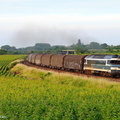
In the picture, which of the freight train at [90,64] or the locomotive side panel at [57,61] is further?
the locomotive side panel at [57,61]

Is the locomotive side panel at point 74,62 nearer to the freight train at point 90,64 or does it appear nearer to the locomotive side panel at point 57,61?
the freight train at point 90,64

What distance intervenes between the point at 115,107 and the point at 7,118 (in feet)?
21.4

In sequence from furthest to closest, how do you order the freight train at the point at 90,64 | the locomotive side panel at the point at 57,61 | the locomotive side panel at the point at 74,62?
the locomotive side panel at the point at 57,61 < the locomotive side panel at the point at 74,62 < the freight train at the point at 90,64

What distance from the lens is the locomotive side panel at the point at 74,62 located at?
42.2 metres

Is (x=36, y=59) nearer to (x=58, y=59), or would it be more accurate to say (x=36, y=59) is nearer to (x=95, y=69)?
(x=58, y=59)

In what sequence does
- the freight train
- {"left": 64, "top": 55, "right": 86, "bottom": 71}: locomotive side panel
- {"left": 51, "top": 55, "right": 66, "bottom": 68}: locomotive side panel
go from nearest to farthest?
the freight train, {"left": 64, "top": 55, "right": 86, "bottom": 71}: locomotive side panel, {"left": 51, "top": 55, "right": 66, "bottom": 68}: locomotive side panel

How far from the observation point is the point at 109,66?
34062 millimetres

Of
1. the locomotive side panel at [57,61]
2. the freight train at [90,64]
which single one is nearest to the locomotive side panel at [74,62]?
the freight train at [90,64]

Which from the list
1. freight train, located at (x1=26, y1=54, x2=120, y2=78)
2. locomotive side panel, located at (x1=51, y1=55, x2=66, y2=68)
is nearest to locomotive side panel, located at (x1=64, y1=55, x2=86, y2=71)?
freight train, located at (x1=26, y1=54, x2=120, y2=78)

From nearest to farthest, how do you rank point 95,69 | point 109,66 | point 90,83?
point 90,83
point 109,66
point 95,69

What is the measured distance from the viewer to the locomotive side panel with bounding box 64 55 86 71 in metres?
42.2

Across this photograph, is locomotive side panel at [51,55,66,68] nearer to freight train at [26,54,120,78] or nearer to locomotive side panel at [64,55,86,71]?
freight train at [26,54,120,78]

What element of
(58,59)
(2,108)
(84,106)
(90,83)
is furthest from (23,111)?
(58,59)

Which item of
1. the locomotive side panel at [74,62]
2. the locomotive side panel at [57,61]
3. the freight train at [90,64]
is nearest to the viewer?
the freight train at [90,64]
